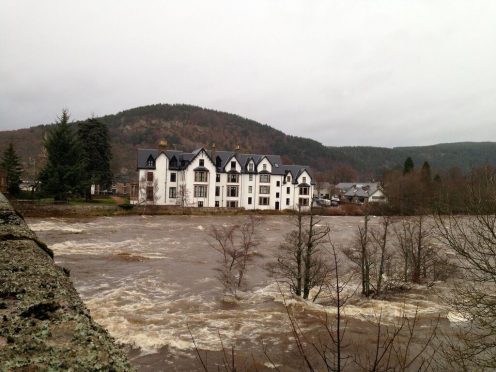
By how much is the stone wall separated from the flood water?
454cm

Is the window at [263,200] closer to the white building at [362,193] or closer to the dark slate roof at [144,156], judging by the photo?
the dark slate roof at [144,156]

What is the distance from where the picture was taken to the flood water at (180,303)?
12.5 meters

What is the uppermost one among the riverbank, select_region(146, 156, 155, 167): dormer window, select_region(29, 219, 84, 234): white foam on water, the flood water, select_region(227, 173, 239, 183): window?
select_region(146, 156, 155, 167): dormer window

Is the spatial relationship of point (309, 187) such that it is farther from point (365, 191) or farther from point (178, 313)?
point (178, 313)

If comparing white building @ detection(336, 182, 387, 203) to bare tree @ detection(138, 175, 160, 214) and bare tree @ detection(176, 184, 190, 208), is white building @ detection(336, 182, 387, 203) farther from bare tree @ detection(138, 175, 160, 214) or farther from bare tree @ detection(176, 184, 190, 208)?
bare tree @ detection(138, 175, 160, 214)

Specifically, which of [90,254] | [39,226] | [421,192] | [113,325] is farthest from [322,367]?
[421,192]

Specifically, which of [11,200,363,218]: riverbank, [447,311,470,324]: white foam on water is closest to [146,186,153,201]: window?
[11,200,363,218]: riverbank

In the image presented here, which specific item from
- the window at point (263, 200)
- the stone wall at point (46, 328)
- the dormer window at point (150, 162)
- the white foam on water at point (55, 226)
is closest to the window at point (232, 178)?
the window at point (263, 200)

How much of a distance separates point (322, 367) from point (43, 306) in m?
10.4

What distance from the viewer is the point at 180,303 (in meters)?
17.0

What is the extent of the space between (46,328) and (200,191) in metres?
51.4

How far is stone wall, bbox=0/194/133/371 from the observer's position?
2.54 meters

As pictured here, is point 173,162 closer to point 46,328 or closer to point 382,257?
point 382,257

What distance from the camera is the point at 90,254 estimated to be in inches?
982
